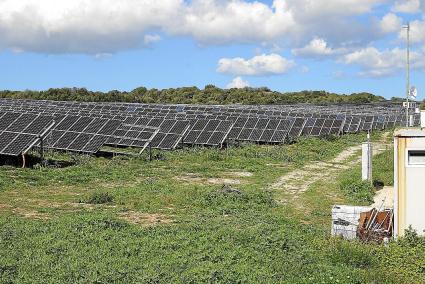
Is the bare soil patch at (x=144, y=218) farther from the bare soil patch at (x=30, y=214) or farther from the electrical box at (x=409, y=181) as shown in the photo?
the electrical box at (x=409, y=181)

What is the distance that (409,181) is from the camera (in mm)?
11578

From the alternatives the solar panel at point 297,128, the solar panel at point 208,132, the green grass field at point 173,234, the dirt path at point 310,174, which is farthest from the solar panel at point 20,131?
the solar panel at point 297,128

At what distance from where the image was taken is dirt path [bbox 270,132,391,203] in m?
18.6

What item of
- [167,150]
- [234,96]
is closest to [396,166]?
[167,150]

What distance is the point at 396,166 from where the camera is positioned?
1171 cm

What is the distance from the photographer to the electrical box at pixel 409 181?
11523 mm

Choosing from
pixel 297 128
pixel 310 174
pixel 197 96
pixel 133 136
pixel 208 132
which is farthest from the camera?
pixel 197 96

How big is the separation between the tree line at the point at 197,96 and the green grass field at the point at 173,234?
69290mm

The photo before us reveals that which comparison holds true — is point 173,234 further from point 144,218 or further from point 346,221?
point 346,221

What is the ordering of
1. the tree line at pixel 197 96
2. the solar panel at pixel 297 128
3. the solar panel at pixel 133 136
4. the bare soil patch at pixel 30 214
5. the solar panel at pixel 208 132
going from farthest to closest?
the tree line at pixel 197 96 → the solar panel at pixel 297 128 → the solar panel at pixel 208 132 → the solar panel at pixel 133 136 → the bare soil patch at pixel 30 214

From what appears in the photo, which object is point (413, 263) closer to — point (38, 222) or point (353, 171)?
point (38, 222)

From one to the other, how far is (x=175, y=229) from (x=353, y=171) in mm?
13464

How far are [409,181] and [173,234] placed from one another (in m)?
4.83

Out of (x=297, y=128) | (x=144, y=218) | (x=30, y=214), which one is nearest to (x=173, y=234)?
(x=144, y=218)
